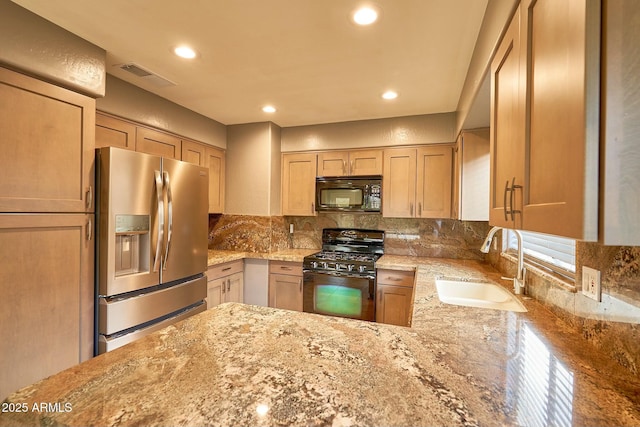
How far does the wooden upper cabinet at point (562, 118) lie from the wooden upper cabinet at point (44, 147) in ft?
7.23

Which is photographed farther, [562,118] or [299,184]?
[299,184]

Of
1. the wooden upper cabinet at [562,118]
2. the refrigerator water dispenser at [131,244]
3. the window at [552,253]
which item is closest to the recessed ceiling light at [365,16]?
the wooden upper cabinet at [562,118]

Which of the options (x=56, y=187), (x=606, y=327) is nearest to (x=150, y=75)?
(x=56, y=187)

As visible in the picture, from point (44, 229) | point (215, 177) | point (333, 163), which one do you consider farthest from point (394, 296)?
point (44, 229)

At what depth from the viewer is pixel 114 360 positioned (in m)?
0.82

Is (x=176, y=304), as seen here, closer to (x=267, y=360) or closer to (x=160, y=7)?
(x=267, y=360)

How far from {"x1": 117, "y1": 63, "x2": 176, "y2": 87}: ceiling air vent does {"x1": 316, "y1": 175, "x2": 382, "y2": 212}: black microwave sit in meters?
1.75

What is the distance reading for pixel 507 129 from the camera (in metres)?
1.02

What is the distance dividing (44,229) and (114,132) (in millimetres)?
962

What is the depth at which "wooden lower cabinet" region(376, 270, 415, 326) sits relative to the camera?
2.73 m

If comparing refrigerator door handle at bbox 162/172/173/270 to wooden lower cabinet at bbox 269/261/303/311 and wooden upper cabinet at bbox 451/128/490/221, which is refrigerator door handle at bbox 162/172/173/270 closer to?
wooden lower cabinet at bbox 269/261/303/311

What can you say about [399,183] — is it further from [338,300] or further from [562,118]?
[562,118]

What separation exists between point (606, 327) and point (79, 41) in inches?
112

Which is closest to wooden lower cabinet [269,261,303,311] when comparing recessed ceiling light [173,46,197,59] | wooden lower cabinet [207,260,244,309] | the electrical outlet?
wooden lower cabinet [207,260,244,309]
